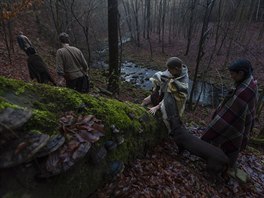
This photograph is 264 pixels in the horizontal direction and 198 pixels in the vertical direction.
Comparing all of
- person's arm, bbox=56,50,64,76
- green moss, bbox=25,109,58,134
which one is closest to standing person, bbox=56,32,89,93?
person's arm, bbox=56,50,64,76

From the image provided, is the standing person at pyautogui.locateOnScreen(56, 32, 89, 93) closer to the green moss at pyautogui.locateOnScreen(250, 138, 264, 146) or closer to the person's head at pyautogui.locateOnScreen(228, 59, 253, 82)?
the person's head at pyautogui.locateOnScreen(228, 59, 253, 82)

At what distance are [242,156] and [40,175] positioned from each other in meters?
4.97

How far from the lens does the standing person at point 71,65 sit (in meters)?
6.04

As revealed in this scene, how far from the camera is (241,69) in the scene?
4137mm

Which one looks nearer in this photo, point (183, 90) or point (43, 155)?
point (43, 155)

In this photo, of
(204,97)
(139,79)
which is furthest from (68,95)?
(139,79)

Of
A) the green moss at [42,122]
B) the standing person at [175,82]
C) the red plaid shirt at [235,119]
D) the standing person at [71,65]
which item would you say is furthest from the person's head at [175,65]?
the standing person at [71,65]

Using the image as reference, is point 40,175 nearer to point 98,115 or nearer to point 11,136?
point 11,136

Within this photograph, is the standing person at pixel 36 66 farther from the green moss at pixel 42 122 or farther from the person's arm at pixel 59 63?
the green moss at pixel 42 122

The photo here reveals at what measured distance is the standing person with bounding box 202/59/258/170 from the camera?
4176 millimetres

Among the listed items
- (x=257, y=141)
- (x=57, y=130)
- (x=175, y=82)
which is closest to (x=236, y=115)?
(x=175, y=82)

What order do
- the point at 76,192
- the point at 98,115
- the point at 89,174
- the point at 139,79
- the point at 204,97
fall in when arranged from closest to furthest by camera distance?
the point at 76,192
the point at 89,174
the point at 98,115
the point at 204,97
the point at 139,79

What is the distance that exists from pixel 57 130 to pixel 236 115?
123 inches

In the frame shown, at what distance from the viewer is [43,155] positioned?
2.42 meters
